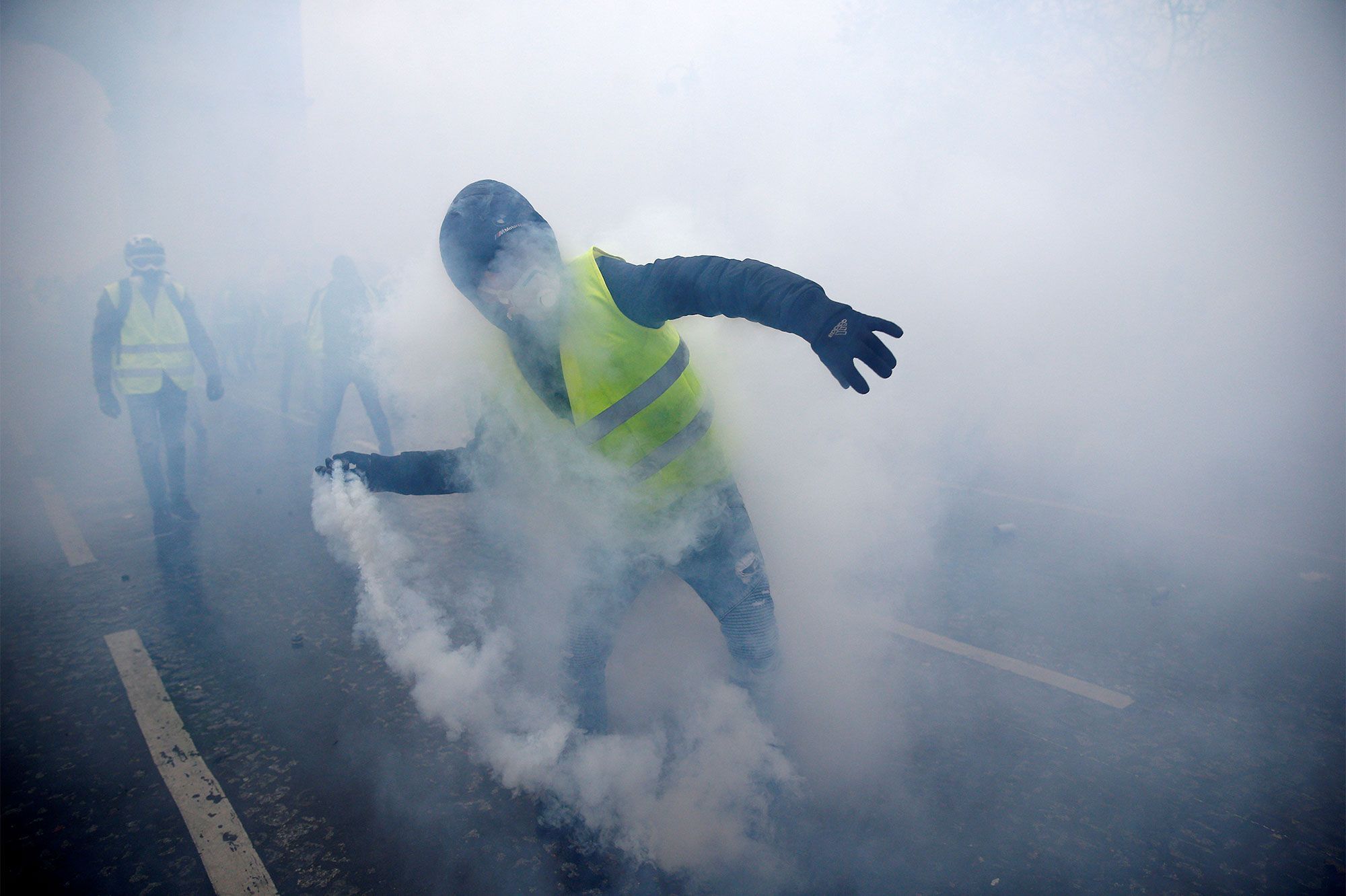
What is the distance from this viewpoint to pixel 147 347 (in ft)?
16.9

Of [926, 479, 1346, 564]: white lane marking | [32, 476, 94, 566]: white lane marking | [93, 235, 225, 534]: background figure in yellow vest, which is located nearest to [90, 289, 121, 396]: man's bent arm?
[93, 235, 225, 534]: background figure in yellow vest

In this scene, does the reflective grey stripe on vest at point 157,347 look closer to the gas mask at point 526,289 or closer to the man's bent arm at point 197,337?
the man's bent arm at point 197,337

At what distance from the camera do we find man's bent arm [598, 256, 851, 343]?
1.71 metres

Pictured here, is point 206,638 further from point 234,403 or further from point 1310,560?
point 234,403

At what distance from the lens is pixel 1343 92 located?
829 centimetres

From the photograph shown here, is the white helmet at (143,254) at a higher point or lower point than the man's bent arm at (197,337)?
higher

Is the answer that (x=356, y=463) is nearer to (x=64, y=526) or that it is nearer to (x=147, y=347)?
(x=147, y=347)

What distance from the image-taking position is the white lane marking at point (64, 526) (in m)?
4.79

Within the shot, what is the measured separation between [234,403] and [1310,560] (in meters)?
11.9

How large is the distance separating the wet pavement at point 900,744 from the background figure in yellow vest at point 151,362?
91cm

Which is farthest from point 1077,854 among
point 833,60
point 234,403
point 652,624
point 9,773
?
point 234,403

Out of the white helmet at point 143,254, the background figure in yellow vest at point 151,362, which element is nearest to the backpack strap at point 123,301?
the background figure in yellow vest at point 151,362

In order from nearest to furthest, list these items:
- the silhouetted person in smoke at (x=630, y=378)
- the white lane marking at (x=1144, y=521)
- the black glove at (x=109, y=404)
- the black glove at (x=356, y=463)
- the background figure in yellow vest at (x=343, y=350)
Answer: the silhouetted person in smoke at (x=630, y=378) < the black glove at (x=356, y=463) < the white lane marking at (x=1144, y=521) < the black glove at (x=109, y=404) < the background figure in yellow vest at (x=343, y=350)

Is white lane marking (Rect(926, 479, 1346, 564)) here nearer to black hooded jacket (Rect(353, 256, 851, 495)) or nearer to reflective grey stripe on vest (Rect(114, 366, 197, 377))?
black hooded jacket (Rect(353, 256, 851, 495))
